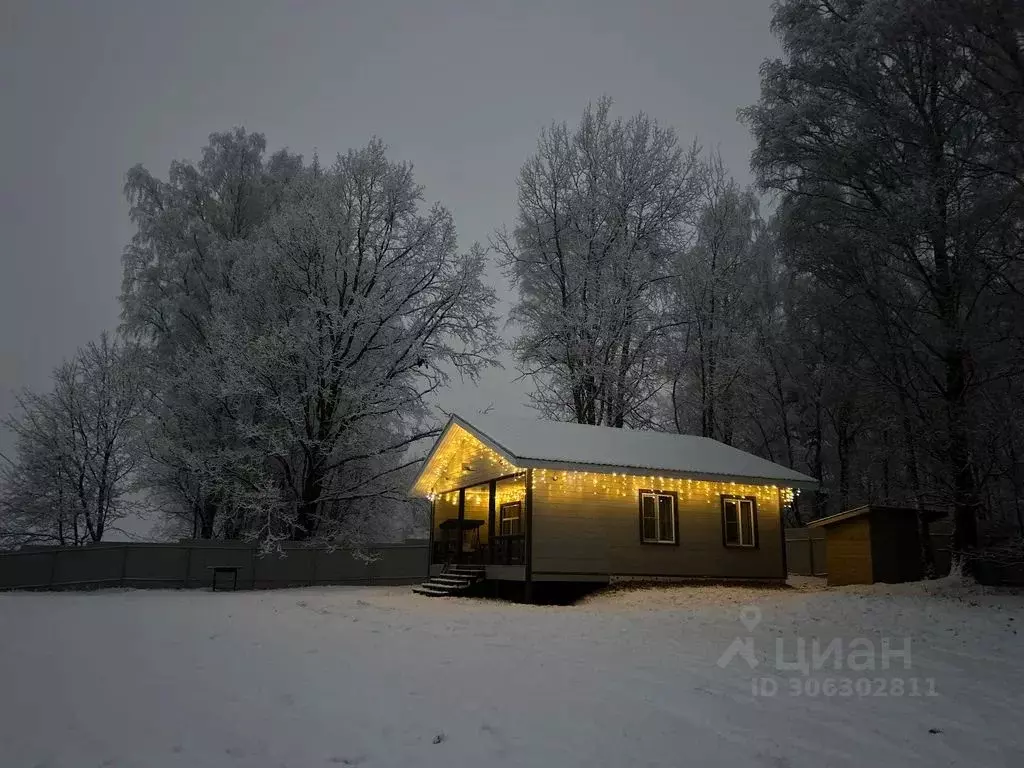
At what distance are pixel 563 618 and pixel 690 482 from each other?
788 cm

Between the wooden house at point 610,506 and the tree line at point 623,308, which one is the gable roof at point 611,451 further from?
the tree line at point 623,308

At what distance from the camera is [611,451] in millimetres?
18406

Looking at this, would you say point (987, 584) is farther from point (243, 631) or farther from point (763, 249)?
point (763, 249)

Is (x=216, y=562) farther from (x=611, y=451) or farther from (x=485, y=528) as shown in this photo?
(x=611, y=451)

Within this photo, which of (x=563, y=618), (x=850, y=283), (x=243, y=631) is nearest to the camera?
(x=243, y=631)

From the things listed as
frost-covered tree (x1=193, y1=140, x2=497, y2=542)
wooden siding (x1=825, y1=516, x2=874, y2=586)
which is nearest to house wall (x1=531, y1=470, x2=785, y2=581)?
wooden siding (x1=825, y1=516, x2=874, y2=586)

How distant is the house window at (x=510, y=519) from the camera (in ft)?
68.2

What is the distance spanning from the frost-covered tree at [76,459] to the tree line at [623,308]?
0.12m

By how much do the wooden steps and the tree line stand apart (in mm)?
4440

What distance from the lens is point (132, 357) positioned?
2595 cm

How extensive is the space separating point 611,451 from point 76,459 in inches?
800

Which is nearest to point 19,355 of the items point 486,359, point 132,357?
point 132,357

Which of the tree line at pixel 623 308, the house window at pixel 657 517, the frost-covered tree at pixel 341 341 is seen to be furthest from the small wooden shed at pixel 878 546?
the frost-covered tree at pixel 341 341

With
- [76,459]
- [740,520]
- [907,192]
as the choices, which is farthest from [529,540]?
[76,459]
